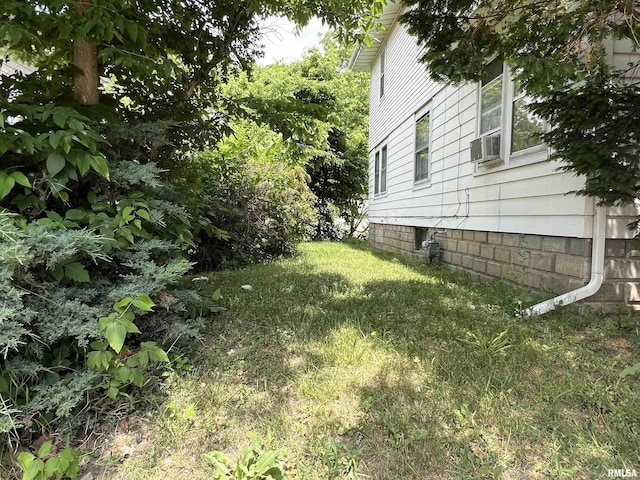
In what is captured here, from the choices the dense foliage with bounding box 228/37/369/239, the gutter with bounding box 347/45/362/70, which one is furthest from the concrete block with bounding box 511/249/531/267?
the dense foliage with bounding box 228/37/369/239

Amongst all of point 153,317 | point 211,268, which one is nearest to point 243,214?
point 211,268

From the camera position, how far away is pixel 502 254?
4.24m

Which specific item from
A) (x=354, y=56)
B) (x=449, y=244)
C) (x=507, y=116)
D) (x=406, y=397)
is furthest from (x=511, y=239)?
(x=354, y=56)

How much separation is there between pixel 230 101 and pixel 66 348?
2704mm

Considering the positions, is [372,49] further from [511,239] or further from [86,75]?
[86,75]

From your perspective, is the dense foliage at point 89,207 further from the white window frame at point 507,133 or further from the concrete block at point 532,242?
the concrete block at point 532,242

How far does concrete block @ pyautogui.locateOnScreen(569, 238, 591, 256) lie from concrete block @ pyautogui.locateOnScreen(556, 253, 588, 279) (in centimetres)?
5

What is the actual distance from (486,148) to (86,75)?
13.3ft

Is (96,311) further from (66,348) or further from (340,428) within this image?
(340,428)

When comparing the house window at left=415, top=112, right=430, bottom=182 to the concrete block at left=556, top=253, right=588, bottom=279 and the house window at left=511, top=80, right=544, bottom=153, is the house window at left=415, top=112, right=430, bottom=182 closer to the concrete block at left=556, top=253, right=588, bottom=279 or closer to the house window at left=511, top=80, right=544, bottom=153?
the house window at left=511, top=80, right=544, bottom=153

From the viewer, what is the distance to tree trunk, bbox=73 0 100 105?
8.65 ft

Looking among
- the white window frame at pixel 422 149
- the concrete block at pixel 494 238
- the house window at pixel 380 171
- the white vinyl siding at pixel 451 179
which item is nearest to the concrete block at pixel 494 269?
the concrete block at pixel 494 238

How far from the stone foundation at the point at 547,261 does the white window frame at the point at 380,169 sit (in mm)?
4322

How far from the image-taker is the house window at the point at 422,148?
21.9 feet
